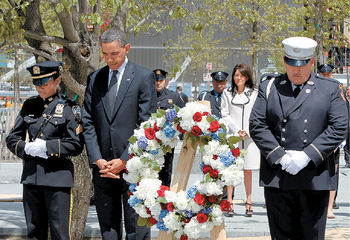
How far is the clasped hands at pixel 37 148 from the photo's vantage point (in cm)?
578

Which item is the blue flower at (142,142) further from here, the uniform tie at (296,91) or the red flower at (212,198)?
the uniform tie at (296,91)

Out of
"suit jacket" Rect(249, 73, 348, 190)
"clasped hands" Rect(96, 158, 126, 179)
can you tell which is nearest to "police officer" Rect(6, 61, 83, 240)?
→ "clasped hands" Rect(96, 158, 126, 179)

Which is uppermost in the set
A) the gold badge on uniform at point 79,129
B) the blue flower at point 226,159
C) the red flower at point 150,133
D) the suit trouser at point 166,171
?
the red flower at point 150,133

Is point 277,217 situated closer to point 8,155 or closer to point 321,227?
point 321,227

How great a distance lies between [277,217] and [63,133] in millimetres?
1987

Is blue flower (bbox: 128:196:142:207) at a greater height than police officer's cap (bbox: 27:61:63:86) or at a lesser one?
lesser

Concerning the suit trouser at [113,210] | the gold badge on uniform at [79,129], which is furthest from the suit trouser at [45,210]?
the gold badge on uniform at [79,129]

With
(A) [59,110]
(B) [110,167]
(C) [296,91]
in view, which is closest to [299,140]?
(C) [296,91]

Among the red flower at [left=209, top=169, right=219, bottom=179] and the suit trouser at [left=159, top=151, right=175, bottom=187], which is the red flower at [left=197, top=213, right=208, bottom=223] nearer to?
the red flower at [left=209, top=169, right=219, bottom=179]

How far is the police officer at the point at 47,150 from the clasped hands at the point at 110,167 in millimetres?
493

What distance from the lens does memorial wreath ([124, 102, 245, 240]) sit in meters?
5.28

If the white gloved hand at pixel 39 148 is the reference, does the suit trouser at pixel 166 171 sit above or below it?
below

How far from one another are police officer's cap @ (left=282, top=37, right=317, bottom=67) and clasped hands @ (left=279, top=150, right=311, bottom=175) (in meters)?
0.69

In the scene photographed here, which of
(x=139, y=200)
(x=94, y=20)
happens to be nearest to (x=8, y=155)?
(x=94, y=20)
